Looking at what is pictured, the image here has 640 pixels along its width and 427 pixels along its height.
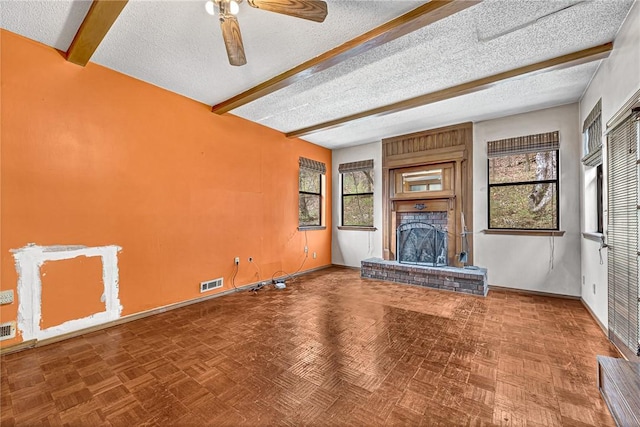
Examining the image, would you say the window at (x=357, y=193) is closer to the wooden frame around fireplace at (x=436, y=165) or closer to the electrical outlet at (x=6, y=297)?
the wooden frame around fireplace at (x=436, y=165)

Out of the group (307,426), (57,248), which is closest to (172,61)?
(57,248)

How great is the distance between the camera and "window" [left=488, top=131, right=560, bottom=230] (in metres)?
3.92

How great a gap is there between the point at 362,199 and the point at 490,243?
8.37 ft

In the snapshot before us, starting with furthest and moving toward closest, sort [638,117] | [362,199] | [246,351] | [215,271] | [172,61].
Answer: [362,199] → [215,271] → [172,61] → [246,351] → [638,117]

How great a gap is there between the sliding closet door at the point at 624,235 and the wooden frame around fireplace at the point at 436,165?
80.5 inches

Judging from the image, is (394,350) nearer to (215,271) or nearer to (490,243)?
(215,271)

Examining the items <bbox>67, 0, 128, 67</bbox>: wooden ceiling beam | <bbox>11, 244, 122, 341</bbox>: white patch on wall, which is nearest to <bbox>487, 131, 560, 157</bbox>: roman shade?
<bbox>67, 0, 128, 67</bbox>: wooden ceiling beam

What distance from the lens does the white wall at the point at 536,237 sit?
374 cm

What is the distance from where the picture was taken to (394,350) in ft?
7.75

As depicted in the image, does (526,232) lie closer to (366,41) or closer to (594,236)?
(594,236)

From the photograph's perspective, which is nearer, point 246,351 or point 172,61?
point 246,351

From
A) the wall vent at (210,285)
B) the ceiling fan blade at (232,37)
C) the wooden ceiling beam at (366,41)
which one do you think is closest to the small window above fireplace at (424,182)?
the wooden ceiling beam at (366,41)

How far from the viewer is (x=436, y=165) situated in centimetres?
491

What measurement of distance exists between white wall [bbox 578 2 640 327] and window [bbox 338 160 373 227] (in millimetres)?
3291
